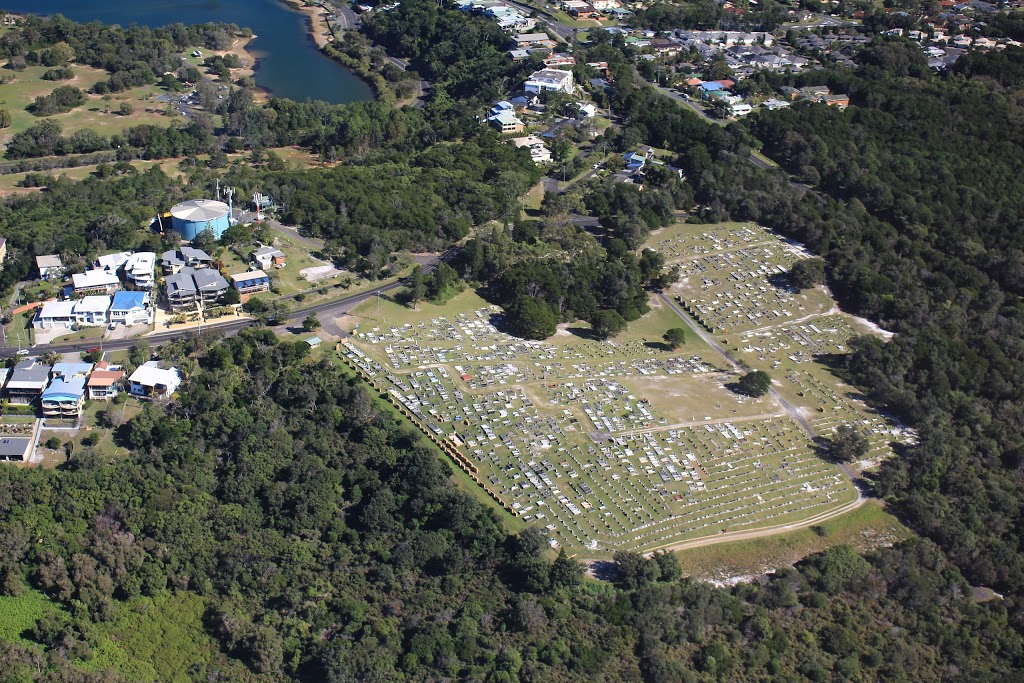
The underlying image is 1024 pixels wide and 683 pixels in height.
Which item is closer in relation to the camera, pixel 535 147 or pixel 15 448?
pixel 15 448

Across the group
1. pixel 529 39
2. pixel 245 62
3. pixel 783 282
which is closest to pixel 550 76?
pixel 529 39

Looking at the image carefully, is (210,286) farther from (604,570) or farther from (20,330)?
(604,570)

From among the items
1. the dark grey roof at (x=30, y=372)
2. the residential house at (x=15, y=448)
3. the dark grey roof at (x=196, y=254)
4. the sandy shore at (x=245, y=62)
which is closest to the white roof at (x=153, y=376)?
the dark grey roof at (x=30, y=372)

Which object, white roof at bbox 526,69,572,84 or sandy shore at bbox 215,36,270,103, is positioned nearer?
white roof at bbox 526,69,572,84

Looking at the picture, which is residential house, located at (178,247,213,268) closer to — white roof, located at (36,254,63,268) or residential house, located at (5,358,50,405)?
white roof, located at (36,254,63,268)

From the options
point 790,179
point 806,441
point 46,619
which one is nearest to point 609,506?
point 806,441

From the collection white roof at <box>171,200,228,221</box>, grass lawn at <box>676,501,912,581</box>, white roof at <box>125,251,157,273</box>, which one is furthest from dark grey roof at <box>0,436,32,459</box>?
grass lawn at <box>676,501,912,581</box>
